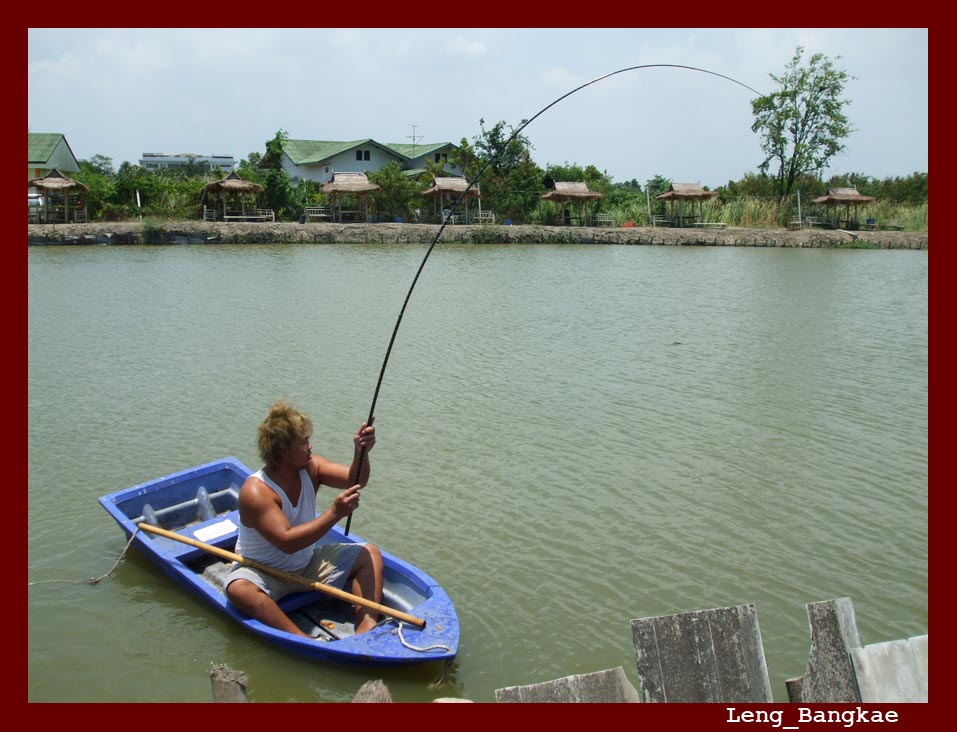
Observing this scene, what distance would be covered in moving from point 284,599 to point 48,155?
5000cm

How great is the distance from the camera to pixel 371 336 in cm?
1218

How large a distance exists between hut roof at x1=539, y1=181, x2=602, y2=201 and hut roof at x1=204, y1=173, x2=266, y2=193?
1436 centimetres

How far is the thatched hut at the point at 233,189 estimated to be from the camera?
108 feet

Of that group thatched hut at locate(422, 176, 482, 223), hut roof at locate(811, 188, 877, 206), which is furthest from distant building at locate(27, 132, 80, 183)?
hut roof at locate(811, 188, 877, 206)

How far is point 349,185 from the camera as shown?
35594 mm

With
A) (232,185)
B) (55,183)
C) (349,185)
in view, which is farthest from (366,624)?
(349,185)

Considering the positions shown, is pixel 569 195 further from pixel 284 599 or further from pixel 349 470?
pixel 284 599

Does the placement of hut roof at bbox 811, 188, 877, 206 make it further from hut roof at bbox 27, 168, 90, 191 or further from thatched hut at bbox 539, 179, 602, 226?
hut roof at bbox 27, 168, 90, 191

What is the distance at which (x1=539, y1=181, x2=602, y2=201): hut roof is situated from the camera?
38406 mm

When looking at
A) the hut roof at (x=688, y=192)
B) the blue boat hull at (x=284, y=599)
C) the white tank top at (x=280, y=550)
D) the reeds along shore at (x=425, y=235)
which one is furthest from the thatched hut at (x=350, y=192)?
the white tank top at (x=280, y=550)

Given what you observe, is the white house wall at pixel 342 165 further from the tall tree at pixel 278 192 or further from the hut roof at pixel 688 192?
the hut roof at pixel 688 192

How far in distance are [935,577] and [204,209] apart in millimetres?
34500

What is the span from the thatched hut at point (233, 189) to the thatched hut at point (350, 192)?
11.5 ft

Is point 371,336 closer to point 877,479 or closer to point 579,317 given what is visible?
point 579,317
